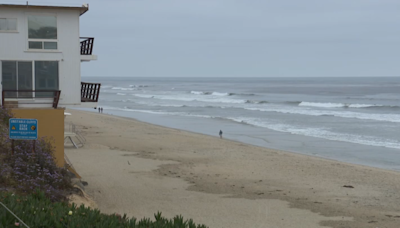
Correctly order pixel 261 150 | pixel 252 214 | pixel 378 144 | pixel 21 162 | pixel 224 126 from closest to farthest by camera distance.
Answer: pixel 21 162
pixel 252 214
pixel 261 150
pixel 378 144
pixel 224 126

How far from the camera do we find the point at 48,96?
46.5 ft

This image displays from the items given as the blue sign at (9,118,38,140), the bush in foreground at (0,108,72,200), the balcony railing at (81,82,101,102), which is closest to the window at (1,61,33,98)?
the balcony railing at (81,82,101,102)

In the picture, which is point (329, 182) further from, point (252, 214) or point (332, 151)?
point (332, 151)

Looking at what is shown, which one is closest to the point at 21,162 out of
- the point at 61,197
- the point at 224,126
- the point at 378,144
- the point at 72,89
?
the point at 61,197

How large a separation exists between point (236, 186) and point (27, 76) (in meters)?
6.80

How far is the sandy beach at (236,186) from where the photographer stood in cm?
1225

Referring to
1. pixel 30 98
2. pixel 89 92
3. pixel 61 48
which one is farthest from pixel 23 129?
pixel 89 92

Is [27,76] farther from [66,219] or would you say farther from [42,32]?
[66,219]

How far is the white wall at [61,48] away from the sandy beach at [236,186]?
9.56 ft

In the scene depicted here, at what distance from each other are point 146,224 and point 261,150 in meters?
17.5

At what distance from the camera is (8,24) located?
1405cm

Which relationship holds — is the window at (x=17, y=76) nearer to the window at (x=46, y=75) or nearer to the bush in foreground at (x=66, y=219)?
the window at (x=46, y=75)

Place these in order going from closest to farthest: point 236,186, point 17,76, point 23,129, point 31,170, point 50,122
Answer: point 23,129 → point 31,170 → point 50,122 → point 17,76 → point 236,186

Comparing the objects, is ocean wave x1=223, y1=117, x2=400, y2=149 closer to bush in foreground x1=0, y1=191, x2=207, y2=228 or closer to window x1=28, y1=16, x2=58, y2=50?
window x1=28, y1=16, x2=58, y2=50
